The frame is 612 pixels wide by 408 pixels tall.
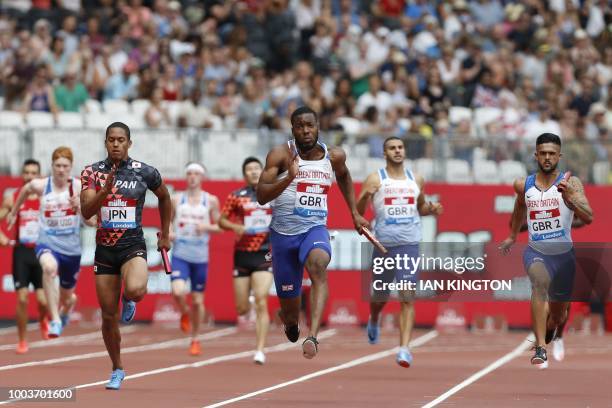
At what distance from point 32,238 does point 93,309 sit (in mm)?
5545

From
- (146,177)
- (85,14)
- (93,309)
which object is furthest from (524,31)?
(146,177)

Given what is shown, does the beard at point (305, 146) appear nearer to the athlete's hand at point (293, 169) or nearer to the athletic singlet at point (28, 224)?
the athlete's hand at point (293, 169)

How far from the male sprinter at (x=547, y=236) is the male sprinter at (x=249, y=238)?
498cm

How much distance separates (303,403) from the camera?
1472 centimetres

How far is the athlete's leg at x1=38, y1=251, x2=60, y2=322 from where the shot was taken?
20359mm

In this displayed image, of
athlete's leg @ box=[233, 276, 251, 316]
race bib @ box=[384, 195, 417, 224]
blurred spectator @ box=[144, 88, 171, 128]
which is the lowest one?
athlete's leg @ box=[233, 276, 251, 316]

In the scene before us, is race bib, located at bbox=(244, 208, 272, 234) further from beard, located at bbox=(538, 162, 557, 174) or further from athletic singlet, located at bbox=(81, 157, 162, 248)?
athletic singlet, located at bbox=(81, 157, 162, 248)

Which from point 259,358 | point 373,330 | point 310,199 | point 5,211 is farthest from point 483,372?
point 5,211

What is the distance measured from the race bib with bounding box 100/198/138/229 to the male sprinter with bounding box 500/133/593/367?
4.21 metres

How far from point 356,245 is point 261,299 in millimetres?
7105

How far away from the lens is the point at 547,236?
53.4 feet

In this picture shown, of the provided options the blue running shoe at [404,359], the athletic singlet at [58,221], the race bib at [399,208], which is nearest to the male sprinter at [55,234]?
the athletic singlet at [58,221]

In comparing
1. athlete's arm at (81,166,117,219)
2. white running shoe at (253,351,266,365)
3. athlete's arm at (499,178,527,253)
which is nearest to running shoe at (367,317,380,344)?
white running shoe at (253,351,266,365)

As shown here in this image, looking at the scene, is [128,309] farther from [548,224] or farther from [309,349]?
[548,224]
